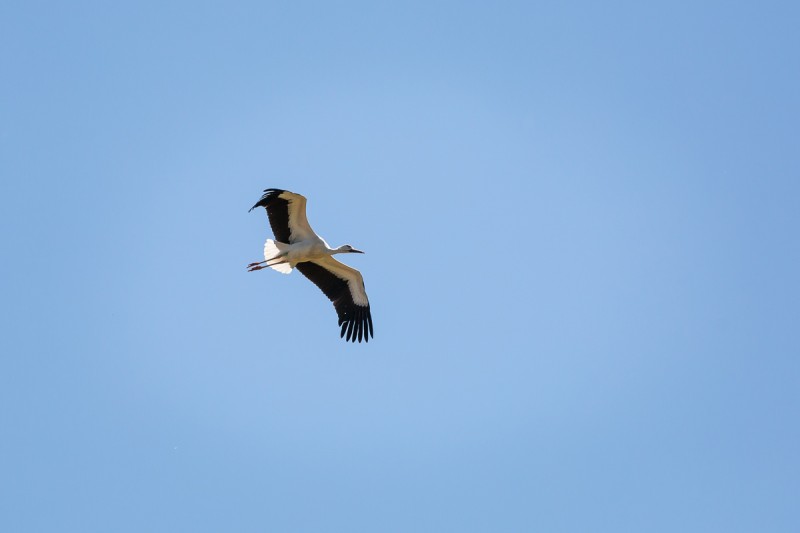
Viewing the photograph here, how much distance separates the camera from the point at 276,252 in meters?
23.2

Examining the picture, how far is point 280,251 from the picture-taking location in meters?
23.1

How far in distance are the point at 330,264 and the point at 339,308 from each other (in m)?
0.79

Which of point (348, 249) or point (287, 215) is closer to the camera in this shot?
point (287, 215)

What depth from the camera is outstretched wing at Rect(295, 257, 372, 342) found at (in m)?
23.7

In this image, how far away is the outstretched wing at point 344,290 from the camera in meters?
23.7

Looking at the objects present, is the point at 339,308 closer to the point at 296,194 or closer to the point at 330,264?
the point at 330,264

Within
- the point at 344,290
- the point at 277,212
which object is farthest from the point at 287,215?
the point at 344,290

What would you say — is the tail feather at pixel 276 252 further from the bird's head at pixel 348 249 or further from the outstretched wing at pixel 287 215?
the bird's head at pixel 348 249

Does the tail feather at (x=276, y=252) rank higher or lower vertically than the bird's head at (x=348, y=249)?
lower

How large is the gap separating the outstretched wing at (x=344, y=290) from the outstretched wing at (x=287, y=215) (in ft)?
2.52

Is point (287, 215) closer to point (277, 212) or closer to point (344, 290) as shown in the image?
point (277, 212)

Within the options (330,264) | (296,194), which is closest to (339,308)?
(330,264)

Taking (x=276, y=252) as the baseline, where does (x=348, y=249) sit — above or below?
above

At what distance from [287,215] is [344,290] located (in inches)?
76.7
